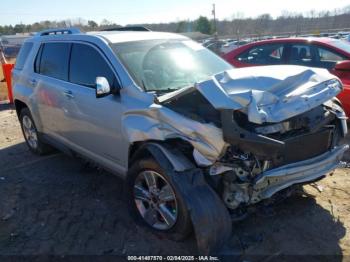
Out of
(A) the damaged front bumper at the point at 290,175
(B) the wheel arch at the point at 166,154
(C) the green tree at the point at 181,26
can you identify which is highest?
(B) the wheel arch at the point at 166,154

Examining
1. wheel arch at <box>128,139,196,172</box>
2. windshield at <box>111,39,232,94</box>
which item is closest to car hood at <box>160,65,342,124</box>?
wheel arch at <box>128,139,196,172</box>

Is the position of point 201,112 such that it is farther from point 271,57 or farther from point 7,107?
point 7,107

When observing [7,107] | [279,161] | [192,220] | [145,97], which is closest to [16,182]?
[145,97]

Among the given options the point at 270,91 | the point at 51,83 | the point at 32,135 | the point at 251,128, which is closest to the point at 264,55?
the point at 51,83

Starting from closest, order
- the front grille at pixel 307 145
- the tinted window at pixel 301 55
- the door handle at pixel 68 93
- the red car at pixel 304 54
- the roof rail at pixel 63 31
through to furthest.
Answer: the front grille at pixel 307 145, the door handle at pixel 68 93, the roof rail at pixel 63 31, the red car at pixel 304 54, the tinted window at pixel 301 55

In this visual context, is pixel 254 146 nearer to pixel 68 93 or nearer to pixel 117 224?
pixel 117 224

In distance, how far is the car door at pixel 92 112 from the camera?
3920 mm

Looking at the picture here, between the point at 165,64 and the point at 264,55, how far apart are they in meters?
3.80

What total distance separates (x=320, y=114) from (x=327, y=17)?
55.5 meters

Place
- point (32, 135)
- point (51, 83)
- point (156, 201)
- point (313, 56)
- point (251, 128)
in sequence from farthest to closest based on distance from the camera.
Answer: point (313, 56) < point (32, 135) < point (51, 83) < point (156, 201) < point (251, 128)

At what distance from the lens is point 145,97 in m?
3.59

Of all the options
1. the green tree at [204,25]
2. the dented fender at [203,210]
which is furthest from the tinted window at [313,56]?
the green tree at [204,25]

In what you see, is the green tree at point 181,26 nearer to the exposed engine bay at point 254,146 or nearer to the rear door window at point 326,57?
the rear door window at point 326,57

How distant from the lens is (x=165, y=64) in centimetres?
415
